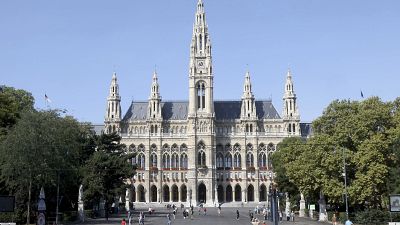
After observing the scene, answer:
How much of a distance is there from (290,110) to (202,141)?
22.0 meters

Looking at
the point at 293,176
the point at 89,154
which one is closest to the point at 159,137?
the point at 89,154

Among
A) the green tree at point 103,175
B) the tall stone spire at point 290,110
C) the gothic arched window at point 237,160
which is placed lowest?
the green tree at point 103,175

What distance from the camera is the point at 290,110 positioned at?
491 feet

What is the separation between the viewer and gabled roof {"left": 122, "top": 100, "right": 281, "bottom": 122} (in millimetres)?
152375

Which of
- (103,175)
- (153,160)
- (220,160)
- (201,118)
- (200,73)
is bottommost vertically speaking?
(103,175)

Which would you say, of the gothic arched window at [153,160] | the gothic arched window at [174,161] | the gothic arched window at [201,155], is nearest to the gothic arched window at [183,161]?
the gothic arched window at [174,161]

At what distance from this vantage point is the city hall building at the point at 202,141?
144750mm

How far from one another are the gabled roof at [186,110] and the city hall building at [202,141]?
266 millimetres

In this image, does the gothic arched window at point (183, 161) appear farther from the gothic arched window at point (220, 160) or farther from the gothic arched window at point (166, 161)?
the gothic arched window at point (220, 160)

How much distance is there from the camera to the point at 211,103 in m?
147

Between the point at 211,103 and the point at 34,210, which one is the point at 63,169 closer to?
the point at 34,210

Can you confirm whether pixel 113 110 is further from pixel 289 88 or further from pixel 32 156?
pixel 32 156

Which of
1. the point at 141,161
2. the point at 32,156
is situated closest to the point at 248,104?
the point at 141,161

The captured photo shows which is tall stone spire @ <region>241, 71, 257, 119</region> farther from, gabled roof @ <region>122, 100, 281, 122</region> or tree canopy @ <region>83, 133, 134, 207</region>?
tree canopy @ <region>83, 133, 134, 207</region>
